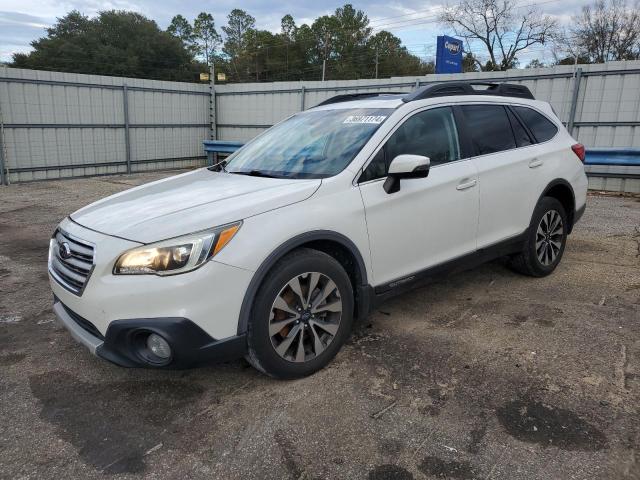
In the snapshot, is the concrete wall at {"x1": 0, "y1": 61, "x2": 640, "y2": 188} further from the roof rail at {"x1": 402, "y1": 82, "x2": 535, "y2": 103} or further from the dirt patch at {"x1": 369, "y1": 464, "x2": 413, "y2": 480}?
the dirt patch at {"x1": 369, "y1": 464, "x2": 413, "y2": 480}

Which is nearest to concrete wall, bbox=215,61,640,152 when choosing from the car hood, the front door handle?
the front door handle

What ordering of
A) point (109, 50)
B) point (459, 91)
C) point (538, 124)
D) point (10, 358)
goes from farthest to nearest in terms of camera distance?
point (109, 50), point (538, 124), point (459, 91), point (10, 358)

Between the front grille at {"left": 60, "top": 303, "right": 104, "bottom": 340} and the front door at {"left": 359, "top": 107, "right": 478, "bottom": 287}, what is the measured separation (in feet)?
5.44

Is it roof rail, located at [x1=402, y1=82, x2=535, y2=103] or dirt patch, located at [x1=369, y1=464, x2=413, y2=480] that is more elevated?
roof rail, located at [x1=402, y1=82, x2=535, y2=103]

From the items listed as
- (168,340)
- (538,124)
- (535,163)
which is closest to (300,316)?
(168,340)

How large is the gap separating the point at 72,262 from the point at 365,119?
2115 mm

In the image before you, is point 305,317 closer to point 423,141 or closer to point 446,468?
point 446,468

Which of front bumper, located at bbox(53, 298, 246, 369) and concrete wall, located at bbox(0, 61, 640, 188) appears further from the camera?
concrete wall, located at bbox(0, 61, 640, 188)

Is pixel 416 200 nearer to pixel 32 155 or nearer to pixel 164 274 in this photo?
pixel 164 274

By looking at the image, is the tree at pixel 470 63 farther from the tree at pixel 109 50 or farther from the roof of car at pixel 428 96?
the roof of car at pixel 428 96

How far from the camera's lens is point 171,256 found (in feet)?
8.17

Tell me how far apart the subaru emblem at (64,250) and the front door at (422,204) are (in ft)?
5.79

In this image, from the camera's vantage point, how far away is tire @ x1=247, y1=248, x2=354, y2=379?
271 centimetres

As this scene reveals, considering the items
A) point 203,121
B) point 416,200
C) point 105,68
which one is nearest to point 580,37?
point 203,121
